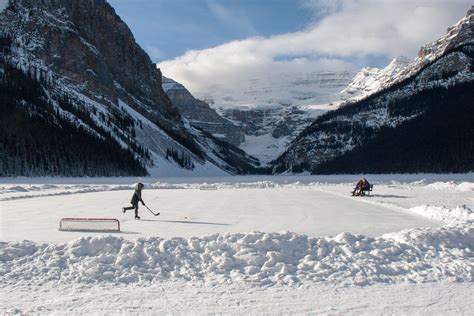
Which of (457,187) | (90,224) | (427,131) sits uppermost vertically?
(427,131)

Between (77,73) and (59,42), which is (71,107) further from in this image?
(59,42)

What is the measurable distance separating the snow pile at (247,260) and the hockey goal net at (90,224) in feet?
12.1

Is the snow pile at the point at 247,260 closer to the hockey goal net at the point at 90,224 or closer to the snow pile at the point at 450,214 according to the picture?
the hockey goal net at the point at 90,224

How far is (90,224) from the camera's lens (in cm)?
1677

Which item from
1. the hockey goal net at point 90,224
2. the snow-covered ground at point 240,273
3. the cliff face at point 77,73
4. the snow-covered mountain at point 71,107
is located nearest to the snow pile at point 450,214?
the snow-covered ground at point 240,273

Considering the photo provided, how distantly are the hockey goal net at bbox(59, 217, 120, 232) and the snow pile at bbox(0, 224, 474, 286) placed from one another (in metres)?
3.68

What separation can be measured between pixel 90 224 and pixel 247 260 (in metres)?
7.75

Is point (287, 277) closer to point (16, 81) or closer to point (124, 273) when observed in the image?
point (124, 273)

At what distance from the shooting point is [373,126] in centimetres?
19875

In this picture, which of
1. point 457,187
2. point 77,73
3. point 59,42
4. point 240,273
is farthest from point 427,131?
point 240,273

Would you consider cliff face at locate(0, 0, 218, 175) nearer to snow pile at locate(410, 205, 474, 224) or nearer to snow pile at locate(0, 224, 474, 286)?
snow pile at locate(410, 205, 474, 224)

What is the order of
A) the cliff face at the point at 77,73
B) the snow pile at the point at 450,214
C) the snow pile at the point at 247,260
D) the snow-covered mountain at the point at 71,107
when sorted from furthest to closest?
the cliff face at the point at 77,73
the snow-covered mountain at the point at 71,107
the snow pile at the point at 450,214
the snow pile at the point at 247,260

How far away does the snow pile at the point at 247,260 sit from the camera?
10.8 m

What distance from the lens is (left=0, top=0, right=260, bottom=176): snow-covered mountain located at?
90.8 meters
